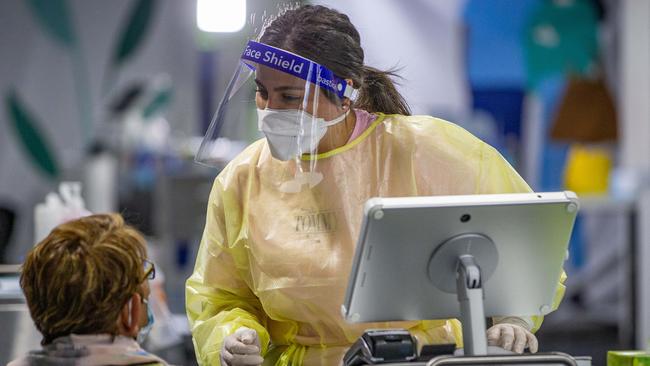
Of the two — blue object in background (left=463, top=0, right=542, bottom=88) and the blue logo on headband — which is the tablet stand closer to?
the blue logo on headband

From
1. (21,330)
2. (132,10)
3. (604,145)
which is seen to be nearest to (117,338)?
(21,330)

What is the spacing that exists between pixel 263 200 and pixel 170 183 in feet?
14.2

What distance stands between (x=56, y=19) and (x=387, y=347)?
6.23 metres

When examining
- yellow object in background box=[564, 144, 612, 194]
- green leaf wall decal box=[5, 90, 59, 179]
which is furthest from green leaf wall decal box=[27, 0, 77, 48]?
yellow object in background box=[564, 144, 612, 194]

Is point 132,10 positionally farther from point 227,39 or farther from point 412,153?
point 412,153

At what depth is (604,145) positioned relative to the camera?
6.52 m

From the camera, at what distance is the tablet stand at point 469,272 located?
1.45 metres

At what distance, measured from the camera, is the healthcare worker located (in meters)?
1.82

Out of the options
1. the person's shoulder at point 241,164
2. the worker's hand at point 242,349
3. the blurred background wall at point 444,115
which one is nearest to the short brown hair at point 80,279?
the worker's hand at point 242,349

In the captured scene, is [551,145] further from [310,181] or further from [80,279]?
[80,279]

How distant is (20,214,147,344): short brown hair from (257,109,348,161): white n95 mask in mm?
353

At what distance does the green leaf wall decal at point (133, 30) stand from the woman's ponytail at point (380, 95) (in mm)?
5587

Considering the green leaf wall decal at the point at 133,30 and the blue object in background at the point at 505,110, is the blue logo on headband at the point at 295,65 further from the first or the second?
the green leaf wall decal at the point at 133,30

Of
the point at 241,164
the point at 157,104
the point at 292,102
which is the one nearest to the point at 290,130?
the point at 292,102
